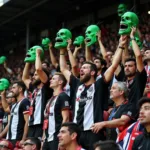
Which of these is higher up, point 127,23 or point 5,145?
point 127,23

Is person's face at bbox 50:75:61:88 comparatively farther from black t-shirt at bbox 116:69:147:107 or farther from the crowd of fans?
black t-shirt at bbox 116:69:147:107

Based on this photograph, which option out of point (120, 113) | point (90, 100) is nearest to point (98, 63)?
point (90, 100)

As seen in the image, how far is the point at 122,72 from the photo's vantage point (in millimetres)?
6660

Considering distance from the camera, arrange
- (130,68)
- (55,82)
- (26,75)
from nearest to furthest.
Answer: (130,68), (55,82), (26,75)

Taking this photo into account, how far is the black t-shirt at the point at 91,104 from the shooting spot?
566 centimetres

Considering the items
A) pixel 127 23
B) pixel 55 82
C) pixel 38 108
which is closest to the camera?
pixel 127 23

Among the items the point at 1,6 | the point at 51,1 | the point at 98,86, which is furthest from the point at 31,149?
the point at 1,6

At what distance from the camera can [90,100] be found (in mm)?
5738

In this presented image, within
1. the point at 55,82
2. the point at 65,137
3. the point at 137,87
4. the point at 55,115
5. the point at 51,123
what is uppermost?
the point at 55,82

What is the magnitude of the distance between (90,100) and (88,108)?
0.11 meters

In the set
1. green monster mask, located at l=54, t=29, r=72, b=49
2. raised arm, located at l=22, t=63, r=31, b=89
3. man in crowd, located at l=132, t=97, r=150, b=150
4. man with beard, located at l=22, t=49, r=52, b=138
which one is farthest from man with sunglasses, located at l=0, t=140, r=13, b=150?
man in crowd, located at l=132, t=97, r=150, b=150

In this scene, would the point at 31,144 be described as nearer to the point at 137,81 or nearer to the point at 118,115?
the point at 118,115

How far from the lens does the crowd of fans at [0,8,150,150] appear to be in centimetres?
501

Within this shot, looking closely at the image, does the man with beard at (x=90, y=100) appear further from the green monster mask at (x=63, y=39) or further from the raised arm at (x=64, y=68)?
the green monster mask at (x=63, y=39)
